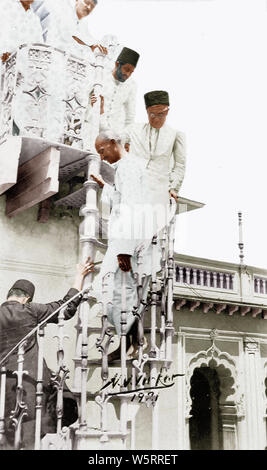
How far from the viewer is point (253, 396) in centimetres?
429

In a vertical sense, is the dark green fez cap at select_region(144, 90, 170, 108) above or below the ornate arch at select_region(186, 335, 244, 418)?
above

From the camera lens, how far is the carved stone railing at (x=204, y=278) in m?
4.29

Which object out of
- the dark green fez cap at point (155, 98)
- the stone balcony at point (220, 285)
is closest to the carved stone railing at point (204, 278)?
the stone balcony at point (220, 285)

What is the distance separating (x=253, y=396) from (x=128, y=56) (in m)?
2.41

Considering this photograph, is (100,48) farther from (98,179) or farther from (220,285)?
(220,285)

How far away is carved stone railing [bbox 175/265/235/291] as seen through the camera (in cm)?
429

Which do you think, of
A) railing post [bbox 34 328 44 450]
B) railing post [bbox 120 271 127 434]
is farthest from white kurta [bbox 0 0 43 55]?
railing post [bbox 34 328 44 450]

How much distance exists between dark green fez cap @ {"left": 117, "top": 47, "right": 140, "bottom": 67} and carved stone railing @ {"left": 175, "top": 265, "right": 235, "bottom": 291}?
137 centimetres

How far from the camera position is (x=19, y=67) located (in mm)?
3611

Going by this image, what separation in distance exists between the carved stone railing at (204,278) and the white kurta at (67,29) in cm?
153

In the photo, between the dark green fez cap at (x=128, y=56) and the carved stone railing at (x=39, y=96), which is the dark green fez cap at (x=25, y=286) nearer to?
the carved stone railing at (x=39, y=96)

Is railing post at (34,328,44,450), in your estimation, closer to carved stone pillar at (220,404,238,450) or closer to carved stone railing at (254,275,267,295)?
carved stone pillar at (220,404,238,450)
